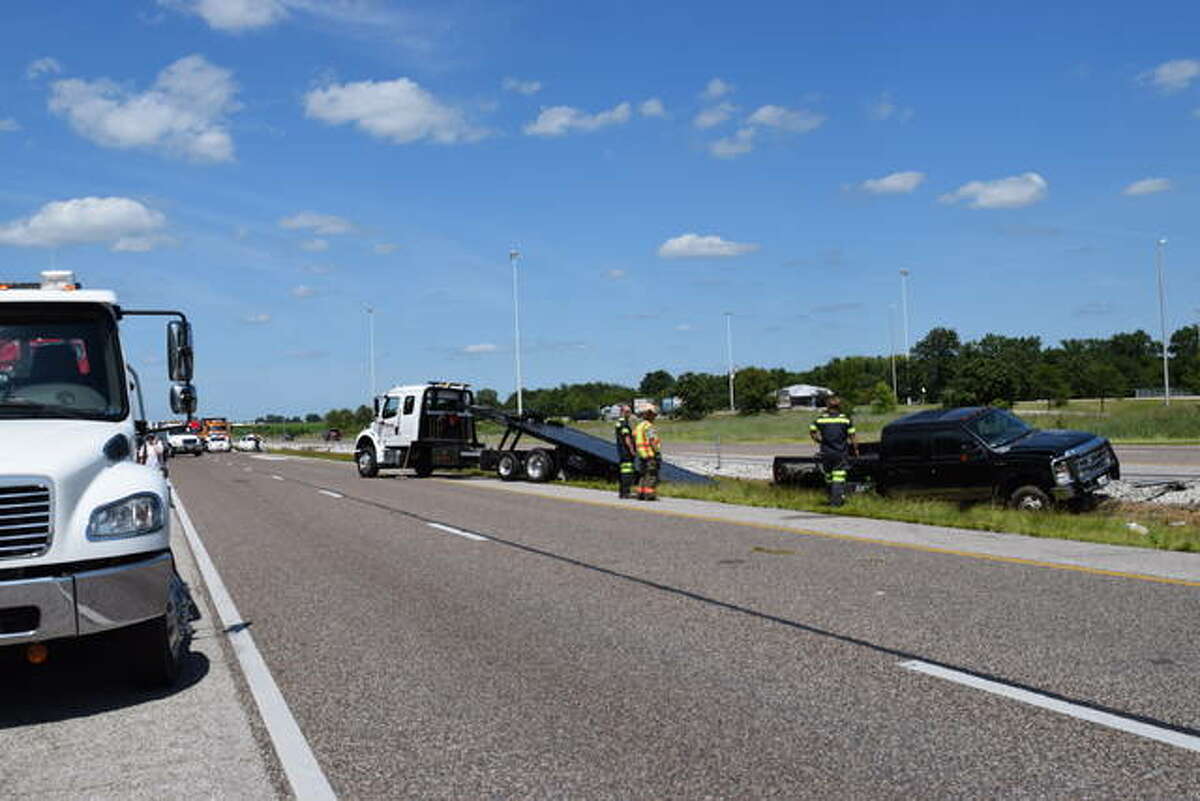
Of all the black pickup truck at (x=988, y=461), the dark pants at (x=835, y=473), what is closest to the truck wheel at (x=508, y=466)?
the black pickup truck at (x=988, y=461)

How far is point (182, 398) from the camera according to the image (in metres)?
8.16

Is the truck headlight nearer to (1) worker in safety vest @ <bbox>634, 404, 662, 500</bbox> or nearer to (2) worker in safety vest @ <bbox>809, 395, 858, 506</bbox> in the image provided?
(2) worker in safety vest @ <bbox>809, 395, 858, 506</bbox>

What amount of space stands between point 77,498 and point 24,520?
0.30 metres

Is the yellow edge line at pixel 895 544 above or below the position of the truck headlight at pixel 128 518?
below

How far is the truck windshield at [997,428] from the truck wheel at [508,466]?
14875mm

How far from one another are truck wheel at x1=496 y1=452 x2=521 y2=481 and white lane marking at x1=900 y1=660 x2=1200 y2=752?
22891mm

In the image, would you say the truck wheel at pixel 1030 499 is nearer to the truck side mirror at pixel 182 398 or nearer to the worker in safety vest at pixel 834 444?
the worker in safety vest at pixel 834 444

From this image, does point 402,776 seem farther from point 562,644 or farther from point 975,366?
point 975,366

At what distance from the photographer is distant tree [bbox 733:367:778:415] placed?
414ft

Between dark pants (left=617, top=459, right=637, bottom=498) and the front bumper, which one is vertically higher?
the front bumper

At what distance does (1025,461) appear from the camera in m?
15.5

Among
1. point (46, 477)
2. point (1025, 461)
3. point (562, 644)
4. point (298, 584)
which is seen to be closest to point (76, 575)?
point (46, 477)

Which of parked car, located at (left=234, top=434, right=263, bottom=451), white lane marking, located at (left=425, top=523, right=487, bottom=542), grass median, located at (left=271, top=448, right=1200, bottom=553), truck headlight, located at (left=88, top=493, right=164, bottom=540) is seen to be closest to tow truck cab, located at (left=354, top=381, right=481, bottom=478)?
grass median, located at (left=271, top=448, right=1200, bottom=553)

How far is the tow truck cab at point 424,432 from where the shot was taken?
3234cm
